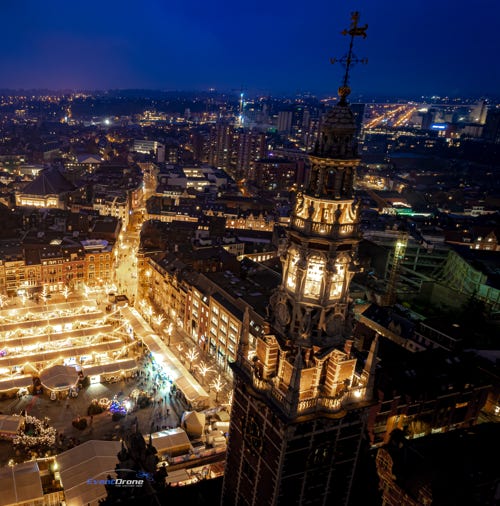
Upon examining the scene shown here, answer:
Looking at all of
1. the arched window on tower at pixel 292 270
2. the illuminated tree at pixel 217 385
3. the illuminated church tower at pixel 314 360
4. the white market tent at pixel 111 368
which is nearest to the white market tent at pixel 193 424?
the illuminated tree at pixel 217 385

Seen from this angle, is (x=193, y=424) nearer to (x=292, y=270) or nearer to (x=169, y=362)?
(x=169, y=362)

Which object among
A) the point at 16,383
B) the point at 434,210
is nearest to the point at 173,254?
the point at 16,383

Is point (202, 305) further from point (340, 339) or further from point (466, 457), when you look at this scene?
point (340, 339)

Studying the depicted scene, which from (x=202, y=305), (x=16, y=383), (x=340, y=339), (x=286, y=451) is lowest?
(x=16, y=383)

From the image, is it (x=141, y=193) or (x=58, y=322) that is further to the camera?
(x=141, y=193)

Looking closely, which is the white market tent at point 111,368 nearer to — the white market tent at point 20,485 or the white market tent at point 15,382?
the white market tent at point 15,382

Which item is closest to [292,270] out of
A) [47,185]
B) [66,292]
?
[66,292]
